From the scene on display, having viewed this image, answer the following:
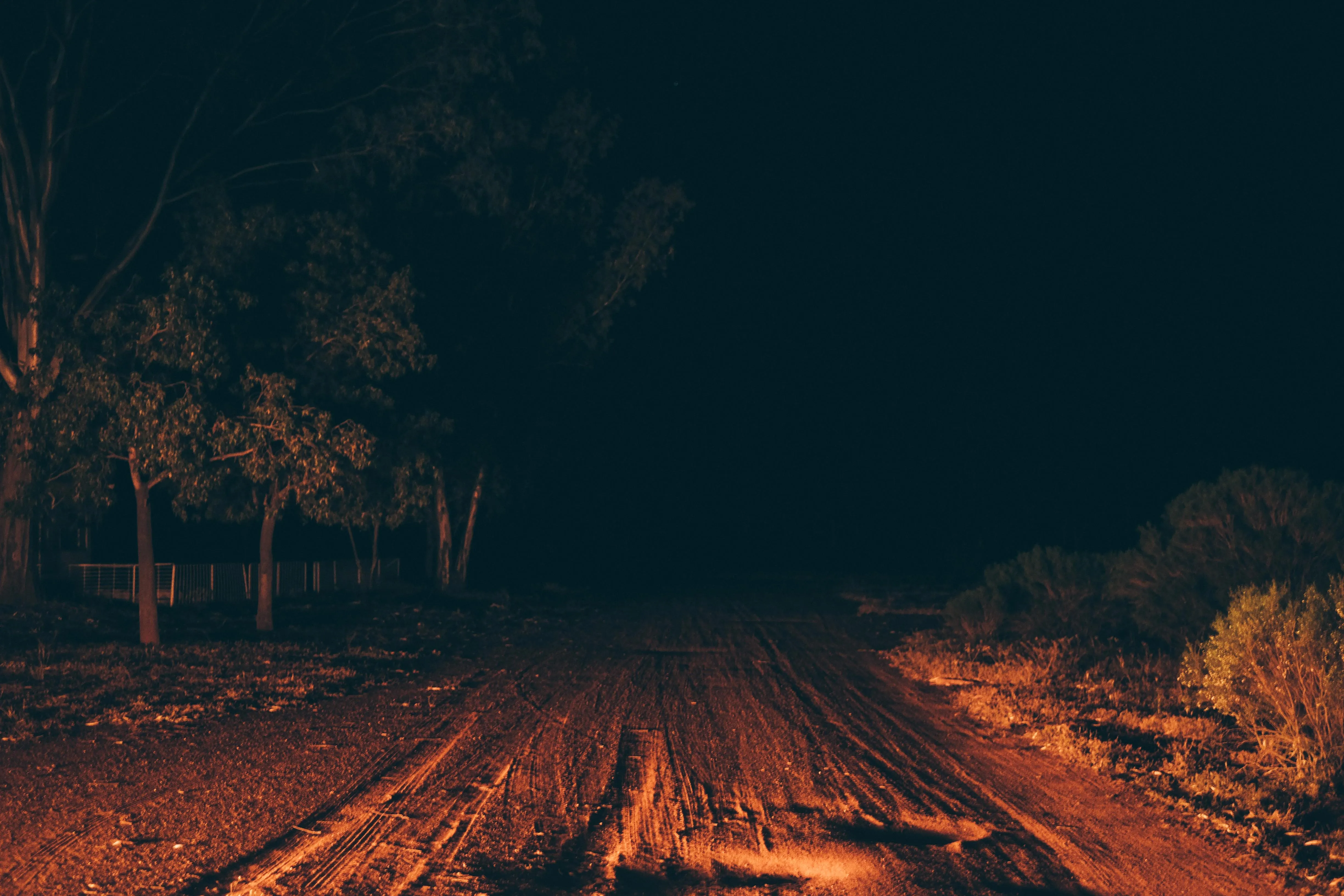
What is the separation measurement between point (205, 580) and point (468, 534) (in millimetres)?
10068

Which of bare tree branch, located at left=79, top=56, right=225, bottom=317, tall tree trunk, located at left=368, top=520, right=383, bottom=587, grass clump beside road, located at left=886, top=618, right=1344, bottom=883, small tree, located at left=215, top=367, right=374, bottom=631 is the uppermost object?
bare tree branch, located at left=79, top=56, right=225, bottom=317

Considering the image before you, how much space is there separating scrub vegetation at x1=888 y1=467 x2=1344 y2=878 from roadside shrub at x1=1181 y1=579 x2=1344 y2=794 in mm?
16

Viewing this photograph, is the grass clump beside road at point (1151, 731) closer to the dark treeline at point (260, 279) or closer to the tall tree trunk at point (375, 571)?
the dark treeline at point (260, 279)

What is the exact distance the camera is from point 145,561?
16672mm

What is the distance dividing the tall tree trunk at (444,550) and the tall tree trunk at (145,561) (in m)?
18.0

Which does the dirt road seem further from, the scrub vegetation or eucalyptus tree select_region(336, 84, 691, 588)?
eucalyptus tree select_region(336, 84, 691, 588)

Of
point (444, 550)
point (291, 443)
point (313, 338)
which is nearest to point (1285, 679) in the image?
point (291, 443)

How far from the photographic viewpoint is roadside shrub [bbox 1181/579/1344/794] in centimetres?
912

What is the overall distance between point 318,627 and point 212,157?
29.9 feet

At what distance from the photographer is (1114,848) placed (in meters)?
7.11

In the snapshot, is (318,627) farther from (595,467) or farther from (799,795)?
(595,467)

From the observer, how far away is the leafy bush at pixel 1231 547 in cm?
1538

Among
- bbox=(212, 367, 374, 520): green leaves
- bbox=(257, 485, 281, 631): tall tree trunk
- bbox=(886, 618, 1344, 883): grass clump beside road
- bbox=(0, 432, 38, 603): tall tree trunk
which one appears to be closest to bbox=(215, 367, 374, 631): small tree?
bbox=(212, 367, 374, 520): green leaves

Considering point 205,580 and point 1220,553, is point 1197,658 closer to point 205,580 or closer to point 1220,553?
point 1220,553
